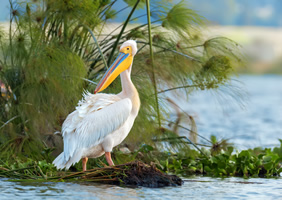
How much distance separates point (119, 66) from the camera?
20.7 ft

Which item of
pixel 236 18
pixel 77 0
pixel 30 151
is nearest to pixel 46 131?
pixel 30 151

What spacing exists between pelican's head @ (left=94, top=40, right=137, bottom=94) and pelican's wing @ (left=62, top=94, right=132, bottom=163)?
0.83ft

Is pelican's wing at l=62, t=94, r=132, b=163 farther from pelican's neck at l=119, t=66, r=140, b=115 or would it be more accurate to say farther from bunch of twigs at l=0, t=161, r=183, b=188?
bunch of twigs at l=0, t=161, r=183, b=188

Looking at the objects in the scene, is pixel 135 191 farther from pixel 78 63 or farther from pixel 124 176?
pixel 78 63

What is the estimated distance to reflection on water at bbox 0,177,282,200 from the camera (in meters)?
5.48

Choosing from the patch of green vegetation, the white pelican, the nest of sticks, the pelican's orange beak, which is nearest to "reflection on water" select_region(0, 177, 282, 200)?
the nest of sticks

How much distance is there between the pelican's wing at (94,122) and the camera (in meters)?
5.95

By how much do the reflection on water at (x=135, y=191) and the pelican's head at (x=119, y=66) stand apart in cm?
105

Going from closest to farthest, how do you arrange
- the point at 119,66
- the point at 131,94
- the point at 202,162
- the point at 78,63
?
the point at 131,94 < the point at 119,66 < the point at 78,63 < the point at 202,162

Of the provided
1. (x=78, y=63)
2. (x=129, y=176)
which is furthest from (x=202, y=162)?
(x=78, y=63)

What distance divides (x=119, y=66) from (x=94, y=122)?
683 mm

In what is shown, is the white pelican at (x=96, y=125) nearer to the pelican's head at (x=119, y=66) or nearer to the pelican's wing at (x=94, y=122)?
the pelican's wing at (x=94, y=122)

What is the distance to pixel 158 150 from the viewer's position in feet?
24.1

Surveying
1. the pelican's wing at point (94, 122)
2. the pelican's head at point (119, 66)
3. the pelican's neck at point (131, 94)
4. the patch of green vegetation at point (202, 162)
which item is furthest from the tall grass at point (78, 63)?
the pelican's wing at point (94, 122)
